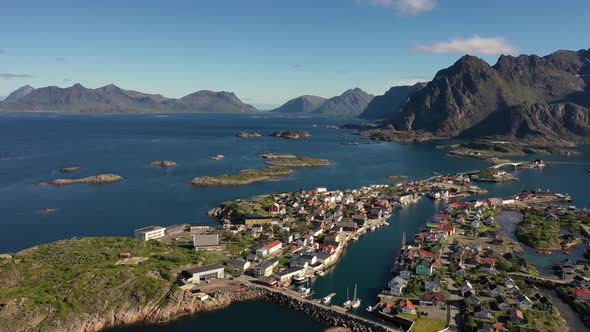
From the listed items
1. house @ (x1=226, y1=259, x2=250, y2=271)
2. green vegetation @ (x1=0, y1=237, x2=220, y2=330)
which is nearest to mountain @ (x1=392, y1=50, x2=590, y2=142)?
house @ (x1=226, y1=259, x2=250, y2=271)

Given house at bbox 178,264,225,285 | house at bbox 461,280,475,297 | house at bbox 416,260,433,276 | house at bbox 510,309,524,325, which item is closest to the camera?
house at bbox 510,309,524,325

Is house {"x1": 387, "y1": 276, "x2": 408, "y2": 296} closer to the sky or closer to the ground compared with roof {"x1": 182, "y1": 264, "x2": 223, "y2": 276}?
closer to the ground

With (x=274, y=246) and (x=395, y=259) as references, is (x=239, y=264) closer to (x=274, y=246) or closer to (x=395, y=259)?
(x=274, y=246)

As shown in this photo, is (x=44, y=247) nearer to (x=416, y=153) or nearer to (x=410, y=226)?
(x=410, y=226)

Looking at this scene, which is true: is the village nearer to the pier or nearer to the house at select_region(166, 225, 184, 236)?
the house at select_region(166, 225, 184, 236)

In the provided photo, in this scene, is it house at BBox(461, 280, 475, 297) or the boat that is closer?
the boat

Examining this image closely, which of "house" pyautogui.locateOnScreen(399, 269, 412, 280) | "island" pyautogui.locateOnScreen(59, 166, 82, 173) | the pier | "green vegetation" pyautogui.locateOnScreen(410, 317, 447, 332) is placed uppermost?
"island" pyautogui.locateOnScreen(59, 166, 82, 173)

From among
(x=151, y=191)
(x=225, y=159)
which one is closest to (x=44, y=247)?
(x=151, y=191)

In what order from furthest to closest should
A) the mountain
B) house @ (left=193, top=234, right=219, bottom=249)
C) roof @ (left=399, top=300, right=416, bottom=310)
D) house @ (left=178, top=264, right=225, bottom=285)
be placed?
the mountain < house @ (left=193, top=234, right=219, bottom=249) < house @ (left=178, top=264, right=225, bottom=285) < roof @ (left=399, top=300, right=416, bottom=310)
